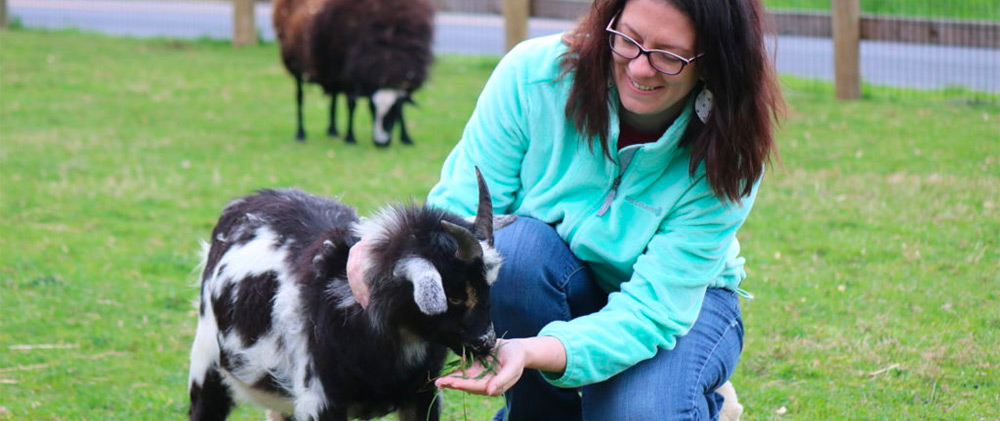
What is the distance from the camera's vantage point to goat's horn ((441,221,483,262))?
8.93ft

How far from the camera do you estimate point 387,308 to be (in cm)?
293

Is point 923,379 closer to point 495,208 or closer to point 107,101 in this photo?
point 495,208

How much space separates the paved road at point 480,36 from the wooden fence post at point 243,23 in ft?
2.38

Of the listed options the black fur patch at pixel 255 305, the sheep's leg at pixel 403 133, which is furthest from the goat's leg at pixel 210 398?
the sheep's leg at pixel 403 133

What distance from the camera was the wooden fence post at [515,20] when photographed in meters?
11.5

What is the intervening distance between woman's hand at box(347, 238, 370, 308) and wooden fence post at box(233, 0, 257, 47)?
11173mm

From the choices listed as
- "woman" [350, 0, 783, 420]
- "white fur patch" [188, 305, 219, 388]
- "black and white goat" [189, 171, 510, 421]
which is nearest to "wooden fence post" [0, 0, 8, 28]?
"black and white goat" [189, 171, 510, 421]

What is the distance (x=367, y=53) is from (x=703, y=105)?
263 inches

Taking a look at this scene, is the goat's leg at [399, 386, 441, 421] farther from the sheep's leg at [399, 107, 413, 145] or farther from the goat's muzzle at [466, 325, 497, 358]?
the sheep's leg at [399, 107, 413, 145]

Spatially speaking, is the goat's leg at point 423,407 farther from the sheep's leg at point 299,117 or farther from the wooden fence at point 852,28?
the sheep's leg at point 299,117

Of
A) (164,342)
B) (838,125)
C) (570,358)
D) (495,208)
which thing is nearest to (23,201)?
(164,342)

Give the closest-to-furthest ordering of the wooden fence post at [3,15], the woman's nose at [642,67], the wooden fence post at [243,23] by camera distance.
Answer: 1. the woman's nose at [642,67]
2. the wooden fence post at [243,23]
3. the wooden fence post at [3,15]

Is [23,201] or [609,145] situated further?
[23,201]

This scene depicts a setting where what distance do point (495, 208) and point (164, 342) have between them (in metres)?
2.03
